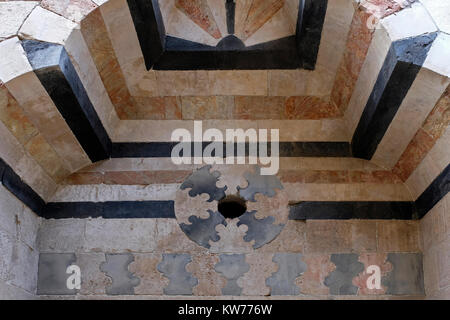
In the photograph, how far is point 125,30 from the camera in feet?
12.6

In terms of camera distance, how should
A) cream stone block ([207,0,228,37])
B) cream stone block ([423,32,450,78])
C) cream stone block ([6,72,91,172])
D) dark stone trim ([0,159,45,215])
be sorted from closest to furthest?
cream stone block ([423,32,450,78]) → cream stone block ([6,72,91,172]) → dark stone trim ([0,159,45,215]) → cream stone block ([207,0,228,37])

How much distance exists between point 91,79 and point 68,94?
29 centimetres

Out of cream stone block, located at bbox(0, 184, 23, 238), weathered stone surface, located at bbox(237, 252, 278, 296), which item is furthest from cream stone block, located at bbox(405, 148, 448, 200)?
cream stone block, located at bbox(0, 184, 23, 238)

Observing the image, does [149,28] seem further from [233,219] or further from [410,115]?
[410,115]

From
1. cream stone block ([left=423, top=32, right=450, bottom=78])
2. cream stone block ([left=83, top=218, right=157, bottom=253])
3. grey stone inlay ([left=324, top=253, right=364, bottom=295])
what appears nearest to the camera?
cream stone block ([left=423, top=32, right=450, bottom=78])

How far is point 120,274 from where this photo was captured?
4.00m

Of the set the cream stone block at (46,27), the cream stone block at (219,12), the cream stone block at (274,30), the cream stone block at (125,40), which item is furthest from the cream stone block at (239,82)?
the cream stone block at (46,27)

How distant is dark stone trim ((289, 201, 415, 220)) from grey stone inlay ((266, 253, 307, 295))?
26 cm

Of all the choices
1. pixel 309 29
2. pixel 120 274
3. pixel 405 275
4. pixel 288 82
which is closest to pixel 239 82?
pixel 288 82

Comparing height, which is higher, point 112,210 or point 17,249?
point 112,210

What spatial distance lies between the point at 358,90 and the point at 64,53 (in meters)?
1.73

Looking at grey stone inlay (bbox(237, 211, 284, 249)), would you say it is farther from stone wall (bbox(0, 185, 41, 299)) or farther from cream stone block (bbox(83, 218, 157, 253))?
stone wall (bbox(0, 185, 41, 299))

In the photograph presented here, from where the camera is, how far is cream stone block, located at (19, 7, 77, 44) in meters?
3.49
